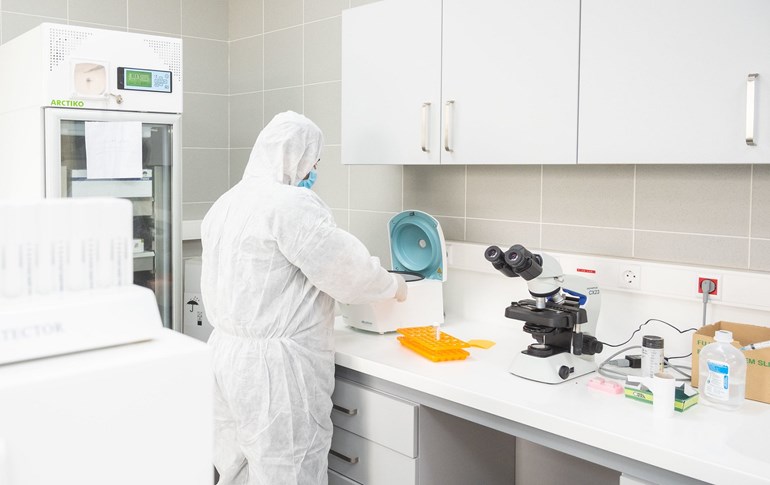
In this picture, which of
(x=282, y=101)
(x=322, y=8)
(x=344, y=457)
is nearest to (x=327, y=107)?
(x=282, y=101)

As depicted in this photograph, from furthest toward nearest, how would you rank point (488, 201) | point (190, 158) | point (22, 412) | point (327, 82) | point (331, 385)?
point (190, 158) → point (327, 82) → point (488, 201) → point (331, 385) → point (22, 412)

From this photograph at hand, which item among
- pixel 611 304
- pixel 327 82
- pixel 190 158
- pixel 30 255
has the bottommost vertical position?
pixel 611 304

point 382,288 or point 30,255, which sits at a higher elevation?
point 30,255

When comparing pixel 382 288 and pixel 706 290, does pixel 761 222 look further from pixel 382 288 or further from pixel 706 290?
pixel 382 288

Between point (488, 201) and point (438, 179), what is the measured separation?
0.27 meters

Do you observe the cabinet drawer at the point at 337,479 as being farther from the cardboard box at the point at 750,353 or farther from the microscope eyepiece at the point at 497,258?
the cardboard box at the point at 750,353

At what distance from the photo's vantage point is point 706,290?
2.08 meters

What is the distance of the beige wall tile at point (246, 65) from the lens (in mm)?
3838

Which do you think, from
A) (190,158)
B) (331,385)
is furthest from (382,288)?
(190,158)

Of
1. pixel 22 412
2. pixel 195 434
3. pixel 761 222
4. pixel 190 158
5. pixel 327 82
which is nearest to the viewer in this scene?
pixel 22 412

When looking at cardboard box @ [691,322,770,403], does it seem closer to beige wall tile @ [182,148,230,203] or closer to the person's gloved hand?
the person's gloved hand

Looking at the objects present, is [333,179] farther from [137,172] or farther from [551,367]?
[551,367]

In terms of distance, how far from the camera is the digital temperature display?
2.72 meters

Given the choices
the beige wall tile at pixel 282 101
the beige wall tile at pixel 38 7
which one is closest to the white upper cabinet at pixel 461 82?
the beige wall tile at pixel 282 101
